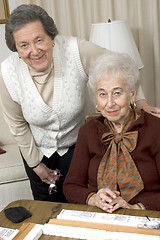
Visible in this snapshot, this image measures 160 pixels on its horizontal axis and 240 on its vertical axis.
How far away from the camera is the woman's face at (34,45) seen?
5.81 ft

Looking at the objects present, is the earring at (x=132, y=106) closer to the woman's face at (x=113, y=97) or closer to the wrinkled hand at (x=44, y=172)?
the woman's face at (x=113, y=97)

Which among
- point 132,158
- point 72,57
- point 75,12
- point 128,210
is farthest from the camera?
point 75,12

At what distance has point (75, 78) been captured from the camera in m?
1.99

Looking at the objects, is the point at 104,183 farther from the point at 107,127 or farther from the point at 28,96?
the point at 28,96

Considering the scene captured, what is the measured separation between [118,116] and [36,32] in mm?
590

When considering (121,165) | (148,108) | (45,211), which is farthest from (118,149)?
(45,211)

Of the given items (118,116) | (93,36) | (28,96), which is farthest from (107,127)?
(93,36)

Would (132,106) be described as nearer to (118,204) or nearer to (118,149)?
(118,149)

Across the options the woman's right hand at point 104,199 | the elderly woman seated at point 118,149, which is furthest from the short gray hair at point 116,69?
the woman's right hand at point 104,199

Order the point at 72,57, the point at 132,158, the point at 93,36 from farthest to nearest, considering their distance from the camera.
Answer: the point at 93,36 < the point at 72,57 < the point at 132,158

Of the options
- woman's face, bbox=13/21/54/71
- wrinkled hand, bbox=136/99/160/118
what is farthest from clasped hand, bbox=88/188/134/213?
woman's face, bbox=13/21/54/71

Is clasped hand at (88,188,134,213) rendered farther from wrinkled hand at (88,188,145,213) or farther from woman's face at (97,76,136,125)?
woman's face at (97,76,136,125)

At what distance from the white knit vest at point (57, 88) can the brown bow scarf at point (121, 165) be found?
37 cm

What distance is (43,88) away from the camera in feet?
6.55
